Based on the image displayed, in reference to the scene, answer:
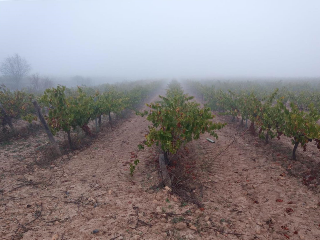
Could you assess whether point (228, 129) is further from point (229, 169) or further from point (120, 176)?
point (120, 176)

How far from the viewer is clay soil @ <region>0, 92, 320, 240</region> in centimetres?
387

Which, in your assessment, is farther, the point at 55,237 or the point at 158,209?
the point at 158,209

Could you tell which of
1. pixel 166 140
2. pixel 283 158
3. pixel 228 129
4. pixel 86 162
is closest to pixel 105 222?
pixel 166 140

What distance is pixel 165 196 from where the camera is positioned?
16.4ft

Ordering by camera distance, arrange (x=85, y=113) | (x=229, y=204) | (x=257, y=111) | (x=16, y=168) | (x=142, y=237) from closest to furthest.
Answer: (x=142, y=237) → (x=229, y=204) → (x=16, y=168) → (x=85, y=113) → (x=257, y=111)

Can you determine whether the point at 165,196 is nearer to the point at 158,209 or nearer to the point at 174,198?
the point at 174,198

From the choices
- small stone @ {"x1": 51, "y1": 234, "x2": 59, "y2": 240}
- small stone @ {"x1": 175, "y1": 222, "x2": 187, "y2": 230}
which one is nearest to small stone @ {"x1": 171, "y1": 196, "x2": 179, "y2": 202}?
small stone @ {"x1": 175, "y1": 222, "x2": 187, "y2": 230}

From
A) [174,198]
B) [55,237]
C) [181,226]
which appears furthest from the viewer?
[174,198]

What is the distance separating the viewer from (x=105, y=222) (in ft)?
13.4

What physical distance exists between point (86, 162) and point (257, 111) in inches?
310

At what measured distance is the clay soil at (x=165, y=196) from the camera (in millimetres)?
3865

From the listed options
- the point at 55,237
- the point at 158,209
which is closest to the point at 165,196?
the point at 158,209

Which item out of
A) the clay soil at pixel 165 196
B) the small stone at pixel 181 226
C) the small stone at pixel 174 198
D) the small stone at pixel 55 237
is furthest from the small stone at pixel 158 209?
the small stone at pixel 55 237

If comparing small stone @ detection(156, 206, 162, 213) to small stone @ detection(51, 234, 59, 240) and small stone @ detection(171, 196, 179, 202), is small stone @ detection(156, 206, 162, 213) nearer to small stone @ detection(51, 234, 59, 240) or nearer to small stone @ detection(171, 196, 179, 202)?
small stone @ detection(171, 196, 179, 202)
